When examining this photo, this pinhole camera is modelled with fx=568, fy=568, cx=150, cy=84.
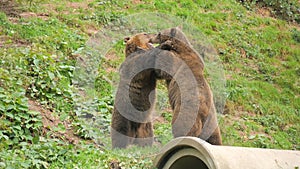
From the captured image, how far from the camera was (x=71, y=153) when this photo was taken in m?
6.64

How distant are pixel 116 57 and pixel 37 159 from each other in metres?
5.38

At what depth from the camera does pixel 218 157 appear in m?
5.25

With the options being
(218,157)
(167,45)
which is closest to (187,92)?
(167,45)

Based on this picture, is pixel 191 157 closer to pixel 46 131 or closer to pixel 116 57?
pixel 46 131

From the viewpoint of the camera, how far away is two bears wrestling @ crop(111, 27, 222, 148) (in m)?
6.88

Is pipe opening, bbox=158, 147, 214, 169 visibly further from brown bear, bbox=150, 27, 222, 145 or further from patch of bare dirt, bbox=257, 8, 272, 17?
patch of bare dirt, bbox=257, 8, 272, 17

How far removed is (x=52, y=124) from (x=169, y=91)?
1.65 meters

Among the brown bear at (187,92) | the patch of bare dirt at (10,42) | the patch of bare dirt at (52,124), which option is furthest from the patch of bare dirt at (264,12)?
the patch of bare dirt at (52,124)

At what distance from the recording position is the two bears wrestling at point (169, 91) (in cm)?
688

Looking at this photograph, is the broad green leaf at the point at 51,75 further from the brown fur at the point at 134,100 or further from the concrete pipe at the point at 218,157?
the concrete pipe at the point at 218,157

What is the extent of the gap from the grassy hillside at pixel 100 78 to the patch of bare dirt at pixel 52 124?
0.06 feet

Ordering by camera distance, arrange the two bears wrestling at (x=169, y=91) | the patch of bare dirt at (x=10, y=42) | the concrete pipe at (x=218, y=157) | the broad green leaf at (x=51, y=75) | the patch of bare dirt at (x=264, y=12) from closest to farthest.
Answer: the concrete pipe at (x=218, y=157), the two bears wrestling at (x=169, y=91), the broad green leaf at (x=51, y=75), the patch of bare dirt at (x=10, y=42), the patch of bare dirt at (x=264, y=12)

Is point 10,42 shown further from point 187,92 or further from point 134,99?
point 187,92

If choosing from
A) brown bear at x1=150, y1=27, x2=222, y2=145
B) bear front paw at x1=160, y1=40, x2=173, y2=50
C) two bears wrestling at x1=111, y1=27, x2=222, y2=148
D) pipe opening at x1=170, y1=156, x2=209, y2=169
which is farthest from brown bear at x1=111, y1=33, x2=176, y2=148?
pipe opening at x1=170, y1=156, x2=209, y2=169
